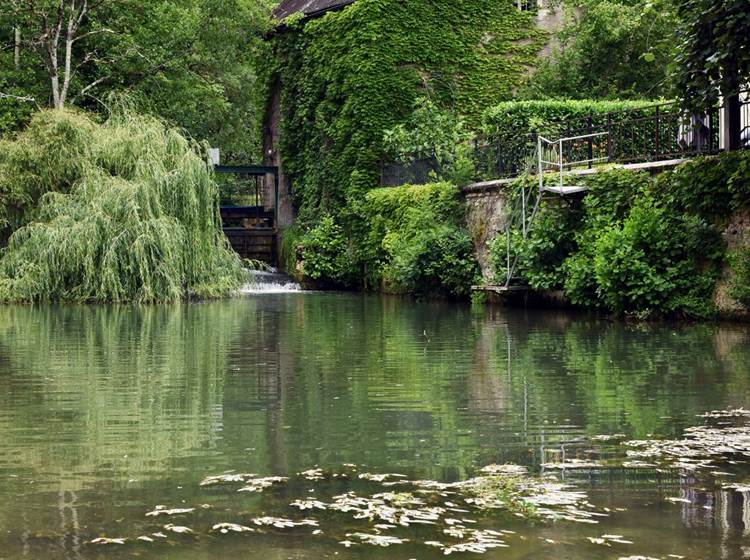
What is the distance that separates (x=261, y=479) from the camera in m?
7.44

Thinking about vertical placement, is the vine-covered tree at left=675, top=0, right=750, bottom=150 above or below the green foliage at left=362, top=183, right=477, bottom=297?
above

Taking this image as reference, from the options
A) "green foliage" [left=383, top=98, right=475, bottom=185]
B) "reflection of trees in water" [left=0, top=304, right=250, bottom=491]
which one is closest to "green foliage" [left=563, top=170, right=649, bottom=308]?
"reflection of trees in water" [left=0, top=304, right=250, bottom=491]

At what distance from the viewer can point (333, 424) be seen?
961cm

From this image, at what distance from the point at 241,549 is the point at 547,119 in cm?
2753

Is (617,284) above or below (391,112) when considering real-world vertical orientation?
below

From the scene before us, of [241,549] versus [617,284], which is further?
[617,284]

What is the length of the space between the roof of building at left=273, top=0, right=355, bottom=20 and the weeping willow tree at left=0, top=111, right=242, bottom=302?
34.0ft

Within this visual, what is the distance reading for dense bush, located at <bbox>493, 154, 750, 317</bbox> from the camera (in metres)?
19.6

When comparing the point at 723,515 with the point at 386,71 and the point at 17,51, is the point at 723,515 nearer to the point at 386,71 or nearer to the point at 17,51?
the point at 386,71

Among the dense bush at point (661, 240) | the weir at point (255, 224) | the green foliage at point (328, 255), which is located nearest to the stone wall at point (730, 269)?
the dense bush at point (661, 240)

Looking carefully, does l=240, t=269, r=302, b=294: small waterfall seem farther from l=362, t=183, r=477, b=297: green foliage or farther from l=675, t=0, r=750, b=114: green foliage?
l=675, t=0, r=750, b=114: green foliage

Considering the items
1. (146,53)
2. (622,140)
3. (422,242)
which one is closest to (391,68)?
(146,53)

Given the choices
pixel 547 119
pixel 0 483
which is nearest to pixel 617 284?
pixel 547 119

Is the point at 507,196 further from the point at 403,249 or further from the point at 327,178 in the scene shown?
the point at 327,178
